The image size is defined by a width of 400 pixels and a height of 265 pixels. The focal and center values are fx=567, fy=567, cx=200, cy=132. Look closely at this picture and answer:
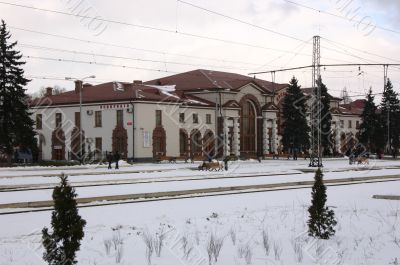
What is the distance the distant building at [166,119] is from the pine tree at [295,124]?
3.54m

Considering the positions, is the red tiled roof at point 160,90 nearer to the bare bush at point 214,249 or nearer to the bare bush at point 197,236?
the bare bush at point 197,236

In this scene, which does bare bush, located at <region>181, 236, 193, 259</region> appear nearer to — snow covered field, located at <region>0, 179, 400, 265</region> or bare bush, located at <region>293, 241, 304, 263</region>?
snow covered field, located at <region>0, 179, 400, 265</region>

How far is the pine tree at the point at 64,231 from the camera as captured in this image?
25.0ft

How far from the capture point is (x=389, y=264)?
8.88 meters

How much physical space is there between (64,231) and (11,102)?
42807mm

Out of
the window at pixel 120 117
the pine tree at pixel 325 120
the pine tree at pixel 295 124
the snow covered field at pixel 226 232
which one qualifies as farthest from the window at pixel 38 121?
the snow covered field at pixel 226 232

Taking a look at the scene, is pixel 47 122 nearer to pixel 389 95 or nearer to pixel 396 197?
pixel 389 95

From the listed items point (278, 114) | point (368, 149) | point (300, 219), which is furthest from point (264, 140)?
point (300, 219)

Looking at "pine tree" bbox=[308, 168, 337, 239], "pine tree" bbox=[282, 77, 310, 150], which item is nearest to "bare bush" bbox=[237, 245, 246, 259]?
"pine tree" bbox=[308, 168, 337, 239]

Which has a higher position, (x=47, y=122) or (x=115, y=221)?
(x=47, y=122)

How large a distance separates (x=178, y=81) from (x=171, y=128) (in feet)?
45.8

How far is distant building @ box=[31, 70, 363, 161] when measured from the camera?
6206 centimetres

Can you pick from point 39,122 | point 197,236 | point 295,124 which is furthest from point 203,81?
point 197,236

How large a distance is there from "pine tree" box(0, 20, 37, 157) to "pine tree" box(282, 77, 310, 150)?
37014mm
